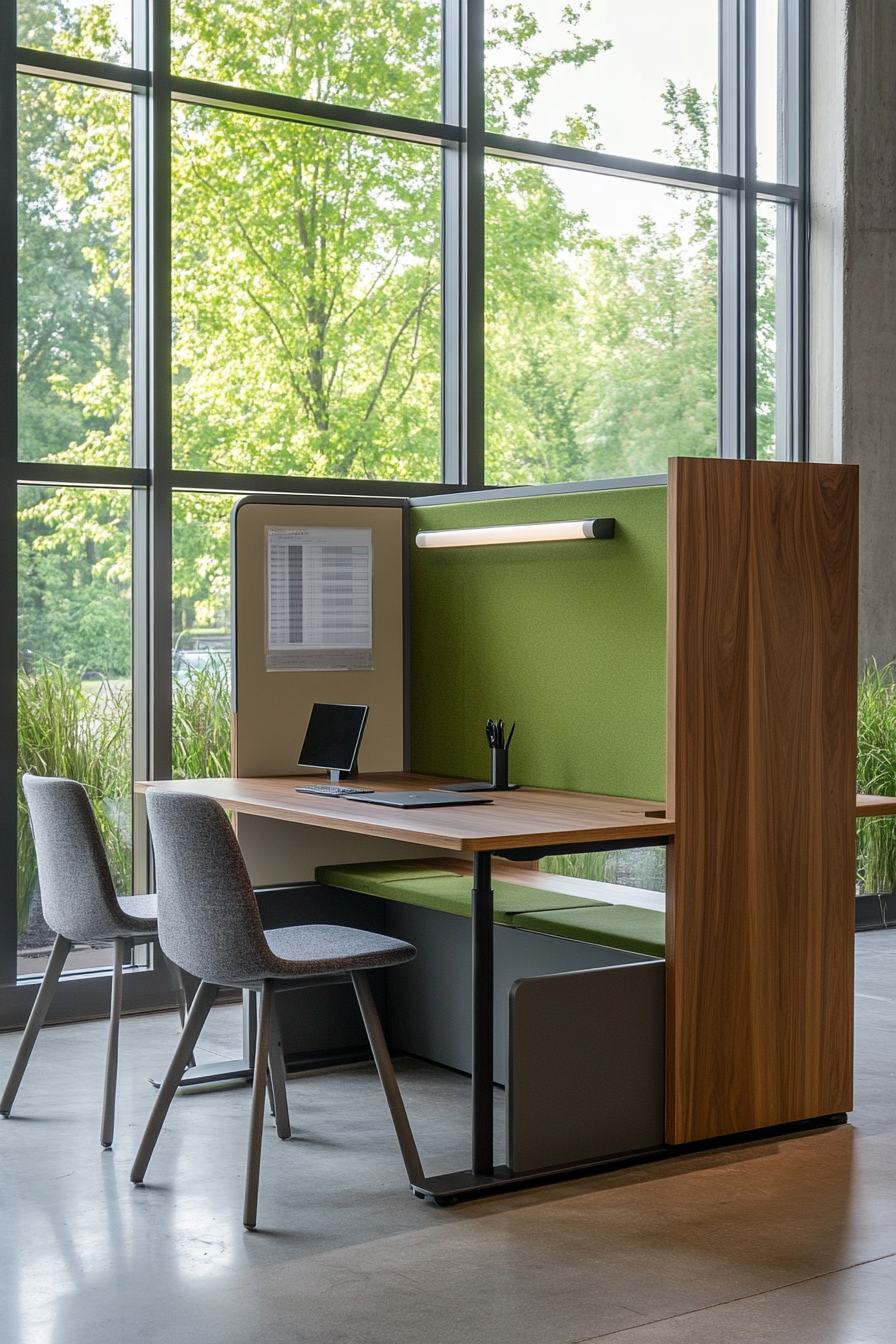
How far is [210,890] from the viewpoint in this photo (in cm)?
302

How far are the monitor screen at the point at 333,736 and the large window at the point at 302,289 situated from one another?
0.89 metres

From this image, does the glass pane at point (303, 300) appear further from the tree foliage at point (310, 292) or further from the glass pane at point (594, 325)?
the glass pane at point (594, 325)

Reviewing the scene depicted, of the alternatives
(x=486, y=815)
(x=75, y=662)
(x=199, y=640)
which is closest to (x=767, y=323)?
(x=199, y=640)

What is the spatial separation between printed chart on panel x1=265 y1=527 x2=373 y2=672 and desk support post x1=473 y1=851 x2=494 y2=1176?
1338 millimetres

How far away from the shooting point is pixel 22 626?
4.84 meters

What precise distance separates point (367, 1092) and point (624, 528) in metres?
1.55

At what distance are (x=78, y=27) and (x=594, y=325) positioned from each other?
2.25 meters

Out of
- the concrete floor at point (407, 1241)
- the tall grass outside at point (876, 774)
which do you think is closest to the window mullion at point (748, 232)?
the tall grass outside at point (876, 774)

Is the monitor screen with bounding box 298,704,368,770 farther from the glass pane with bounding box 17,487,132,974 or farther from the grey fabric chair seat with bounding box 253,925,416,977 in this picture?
the glass pane with bounding box 17,487,132,974

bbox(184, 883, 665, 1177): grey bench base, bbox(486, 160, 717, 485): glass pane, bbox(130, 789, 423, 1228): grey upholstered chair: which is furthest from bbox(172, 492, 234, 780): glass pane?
bbox(130, 789, 423, 1228): grey upholstered chair

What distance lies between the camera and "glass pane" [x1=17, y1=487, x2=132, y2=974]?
4.83 meters

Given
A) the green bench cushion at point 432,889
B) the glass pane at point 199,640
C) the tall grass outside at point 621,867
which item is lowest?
the tall grass outside at point 621,867

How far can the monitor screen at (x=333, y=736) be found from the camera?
4156mm

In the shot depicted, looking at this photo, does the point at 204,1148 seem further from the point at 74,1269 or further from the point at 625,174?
the point at 625,174
